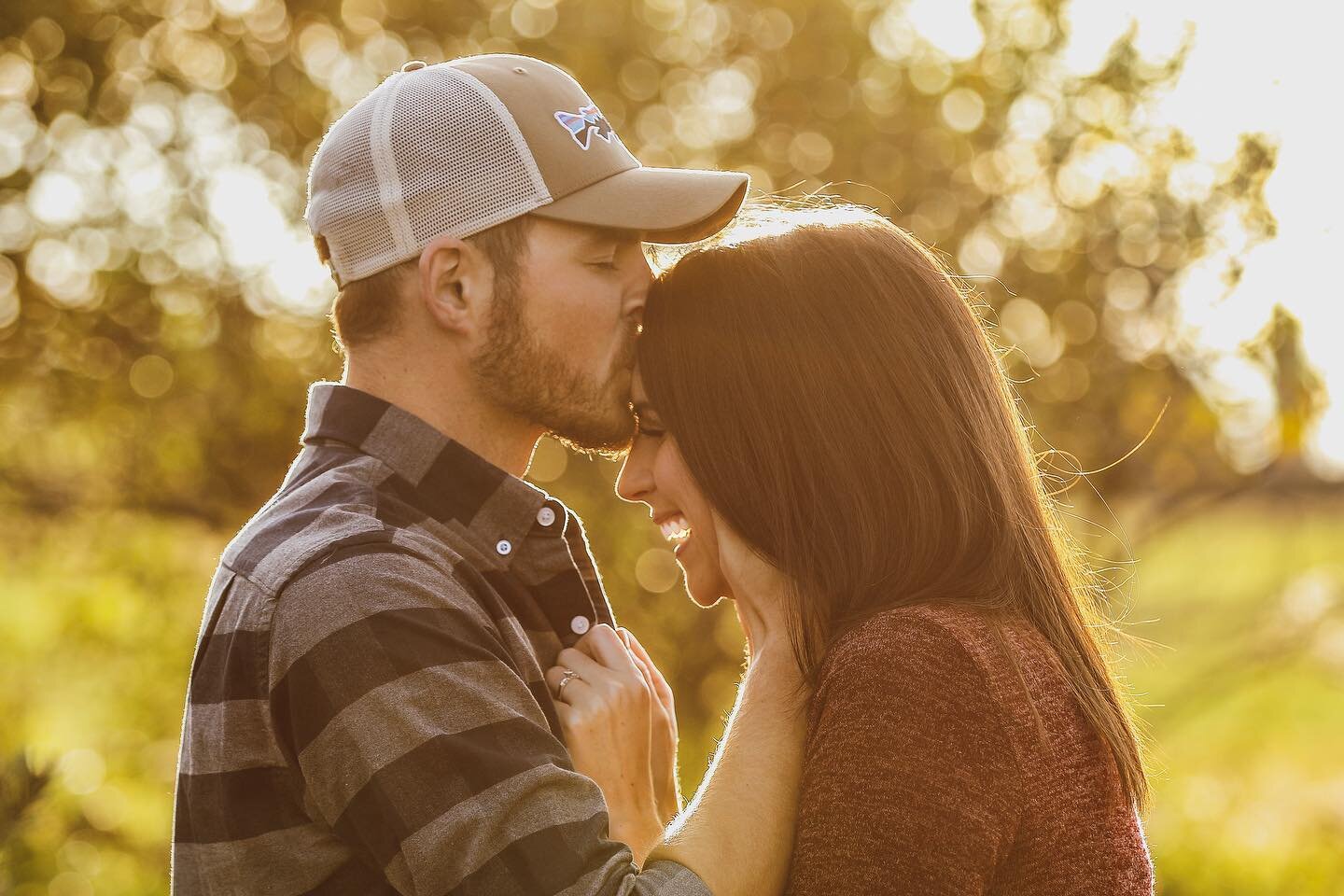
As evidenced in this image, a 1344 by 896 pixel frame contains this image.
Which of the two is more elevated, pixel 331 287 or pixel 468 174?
pixel 468 174

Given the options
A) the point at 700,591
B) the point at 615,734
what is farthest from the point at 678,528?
the point at 615,734

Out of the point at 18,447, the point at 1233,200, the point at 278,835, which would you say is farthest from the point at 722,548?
the point at 18,447

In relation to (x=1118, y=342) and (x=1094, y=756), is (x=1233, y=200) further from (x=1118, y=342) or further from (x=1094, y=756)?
(x=1094, y=756)

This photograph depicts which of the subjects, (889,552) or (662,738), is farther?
(662,738)

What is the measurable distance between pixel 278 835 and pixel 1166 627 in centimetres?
541

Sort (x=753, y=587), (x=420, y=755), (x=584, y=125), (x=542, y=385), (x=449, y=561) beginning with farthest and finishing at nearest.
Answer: (x=584, y=125) → (x=542, y=385) → (x=753, y=587) → (x=449, y=561) → (x=420, y=755)

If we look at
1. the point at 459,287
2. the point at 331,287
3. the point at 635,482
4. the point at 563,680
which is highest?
the point at 459,287

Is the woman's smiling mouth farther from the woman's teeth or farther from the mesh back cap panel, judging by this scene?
the mesh back cap panel

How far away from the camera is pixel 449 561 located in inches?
84.7

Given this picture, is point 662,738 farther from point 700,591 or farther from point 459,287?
point 459,287

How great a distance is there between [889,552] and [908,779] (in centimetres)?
44

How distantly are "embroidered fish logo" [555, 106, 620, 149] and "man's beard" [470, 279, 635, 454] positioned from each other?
0.34 metres

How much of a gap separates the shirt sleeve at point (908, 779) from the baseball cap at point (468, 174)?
997 millimetres

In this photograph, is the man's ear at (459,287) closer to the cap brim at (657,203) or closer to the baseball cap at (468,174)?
the baseball cap at (468,174)
